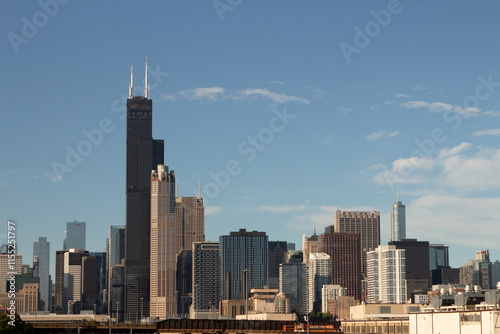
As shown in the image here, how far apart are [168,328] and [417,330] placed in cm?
6857

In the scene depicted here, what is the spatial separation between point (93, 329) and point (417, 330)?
77219mm

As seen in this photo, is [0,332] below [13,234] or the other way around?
below

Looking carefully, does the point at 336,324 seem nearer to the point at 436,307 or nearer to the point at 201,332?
the point at 201,332

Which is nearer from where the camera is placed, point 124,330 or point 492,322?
point 492,322

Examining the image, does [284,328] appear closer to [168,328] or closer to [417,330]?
[168,328]

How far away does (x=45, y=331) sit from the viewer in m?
176

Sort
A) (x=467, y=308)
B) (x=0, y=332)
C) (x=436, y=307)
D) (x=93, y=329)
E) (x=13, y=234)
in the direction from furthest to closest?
1. (x=93, y=329)
2. (x=0, y=332)
3. (x=436, y=307)
4. (x=467, y=308)
5. (x=13, y=234)

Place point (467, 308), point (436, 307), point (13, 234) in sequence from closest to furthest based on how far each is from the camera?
point (13, 234), point (467, 308), point (436, 307)

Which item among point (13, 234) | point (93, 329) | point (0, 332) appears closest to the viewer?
point (13, 234)

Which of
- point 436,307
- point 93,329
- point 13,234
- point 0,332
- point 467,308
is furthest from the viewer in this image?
point 93,329

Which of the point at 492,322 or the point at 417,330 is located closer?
the point at 492,322

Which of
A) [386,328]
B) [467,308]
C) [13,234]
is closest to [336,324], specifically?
[386,328]

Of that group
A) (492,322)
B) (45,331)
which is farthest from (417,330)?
(45,331)

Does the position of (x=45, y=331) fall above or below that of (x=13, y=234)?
below
